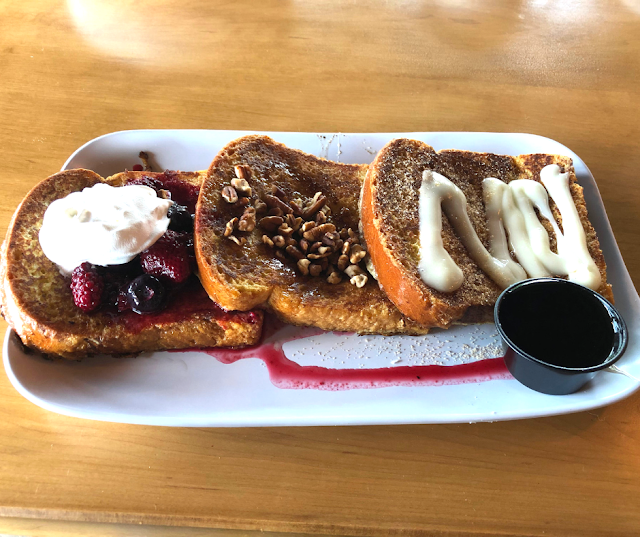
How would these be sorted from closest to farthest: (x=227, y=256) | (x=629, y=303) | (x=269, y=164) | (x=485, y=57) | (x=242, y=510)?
(x=242, y=510) → (x=227, y=256) → (x=629, y=303) → (x=269, y=164) → (x=485, y=57)

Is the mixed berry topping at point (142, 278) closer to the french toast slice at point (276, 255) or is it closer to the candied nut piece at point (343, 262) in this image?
the french toast slice at point (276, 255)

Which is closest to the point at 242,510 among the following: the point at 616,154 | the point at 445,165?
the point at 445,165

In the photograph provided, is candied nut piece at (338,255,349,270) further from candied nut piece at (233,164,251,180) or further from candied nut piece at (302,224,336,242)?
candied nut piece at (233,164,251,180)

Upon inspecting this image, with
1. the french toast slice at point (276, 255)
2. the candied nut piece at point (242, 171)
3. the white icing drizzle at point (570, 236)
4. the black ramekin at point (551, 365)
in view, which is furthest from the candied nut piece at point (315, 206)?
the white icing drizzle at point (570, 236)

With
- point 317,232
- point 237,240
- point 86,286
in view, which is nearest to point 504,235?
point 317,232

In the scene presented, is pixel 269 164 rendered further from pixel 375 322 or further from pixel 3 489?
pixel 3 489

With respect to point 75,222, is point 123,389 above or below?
below
